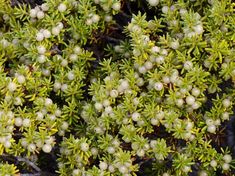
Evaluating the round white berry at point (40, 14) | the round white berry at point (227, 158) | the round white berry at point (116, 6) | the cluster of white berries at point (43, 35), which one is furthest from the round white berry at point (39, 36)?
the round white berry at point (227, 158)

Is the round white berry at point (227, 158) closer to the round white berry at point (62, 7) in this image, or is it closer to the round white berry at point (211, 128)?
the round white berry at point (211, 128)

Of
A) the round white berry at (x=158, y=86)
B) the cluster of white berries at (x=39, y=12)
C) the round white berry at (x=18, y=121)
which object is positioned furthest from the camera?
the cluster of white berries at (x=39, y=12)

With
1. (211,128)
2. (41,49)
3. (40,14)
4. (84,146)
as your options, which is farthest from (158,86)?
(40,14)

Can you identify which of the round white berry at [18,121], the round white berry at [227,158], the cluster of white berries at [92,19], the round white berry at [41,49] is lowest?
the round white berry at [227,158]

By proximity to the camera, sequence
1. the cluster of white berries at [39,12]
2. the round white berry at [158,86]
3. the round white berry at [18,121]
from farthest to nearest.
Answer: the cluster of white berries at [39,12] < the round white berry at [18,121] < the round white berry at [158,86]

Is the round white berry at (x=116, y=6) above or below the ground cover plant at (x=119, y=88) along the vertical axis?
above

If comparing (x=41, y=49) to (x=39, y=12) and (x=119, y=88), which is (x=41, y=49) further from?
(x=119, y=88)

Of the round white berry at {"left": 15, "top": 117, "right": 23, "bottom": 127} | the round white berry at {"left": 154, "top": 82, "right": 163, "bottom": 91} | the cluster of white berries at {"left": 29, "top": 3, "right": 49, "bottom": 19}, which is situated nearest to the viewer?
the round white berry at {"left": 154, "top": 82, "right": 163, "bottom": 91}

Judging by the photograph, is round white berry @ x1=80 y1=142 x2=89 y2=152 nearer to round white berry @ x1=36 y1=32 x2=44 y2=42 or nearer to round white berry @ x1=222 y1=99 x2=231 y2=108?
round white berry @ x1=36 y1=32 x2=44 y2=42

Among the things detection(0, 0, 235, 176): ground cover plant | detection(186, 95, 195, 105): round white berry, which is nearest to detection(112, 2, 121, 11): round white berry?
detection(0, 0, 235, 176): ground cover plant

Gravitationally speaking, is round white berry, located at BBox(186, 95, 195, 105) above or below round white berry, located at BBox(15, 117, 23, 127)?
below
